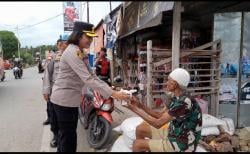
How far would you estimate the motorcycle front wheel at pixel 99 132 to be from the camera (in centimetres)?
519

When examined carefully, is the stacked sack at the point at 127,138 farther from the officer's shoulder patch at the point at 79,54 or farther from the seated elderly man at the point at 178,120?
the officer's shoulder patch at the point at 79,54

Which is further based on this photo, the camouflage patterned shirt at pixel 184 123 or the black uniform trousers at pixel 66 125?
the black uniform trousers at pixel 66 125

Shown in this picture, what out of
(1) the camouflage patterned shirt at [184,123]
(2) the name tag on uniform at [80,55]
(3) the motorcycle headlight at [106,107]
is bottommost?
(3) the motorcycle headlight at [106,107]

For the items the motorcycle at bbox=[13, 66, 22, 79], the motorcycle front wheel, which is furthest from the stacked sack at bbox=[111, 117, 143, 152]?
the motorcycle at bbox=[13, 66, 22, 79]

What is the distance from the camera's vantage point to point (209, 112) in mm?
6254

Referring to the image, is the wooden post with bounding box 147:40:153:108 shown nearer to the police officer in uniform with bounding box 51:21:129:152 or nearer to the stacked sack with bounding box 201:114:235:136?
the stacked sack with bounding box 201:114:235:136

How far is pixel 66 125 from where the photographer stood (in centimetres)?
392

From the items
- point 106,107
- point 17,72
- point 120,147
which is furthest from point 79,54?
point 17,72

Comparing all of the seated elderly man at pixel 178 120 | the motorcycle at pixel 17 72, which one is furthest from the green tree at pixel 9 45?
the seated elderly man at pixel 178 120

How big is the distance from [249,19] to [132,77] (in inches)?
145

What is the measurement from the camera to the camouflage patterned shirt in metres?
3.12

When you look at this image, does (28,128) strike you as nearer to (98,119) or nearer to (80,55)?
(98,119)

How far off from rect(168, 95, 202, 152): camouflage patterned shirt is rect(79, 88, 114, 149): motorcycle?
2144 millimetres

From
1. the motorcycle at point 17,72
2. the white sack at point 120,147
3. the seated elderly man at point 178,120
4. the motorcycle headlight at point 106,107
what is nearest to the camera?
the seated elderly man at point 178,120
